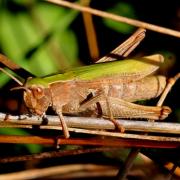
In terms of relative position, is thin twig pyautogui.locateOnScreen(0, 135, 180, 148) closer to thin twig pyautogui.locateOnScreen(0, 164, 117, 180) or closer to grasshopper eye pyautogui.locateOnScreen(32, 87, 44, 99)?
grasshopper eye pyautogui.locateOnScreen(32, 87, 44, 99)

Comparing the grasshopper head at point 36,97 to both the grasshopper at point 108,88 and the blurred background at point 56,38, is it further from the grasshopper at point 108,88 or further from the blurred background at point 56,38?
the blurred background at point 56,38

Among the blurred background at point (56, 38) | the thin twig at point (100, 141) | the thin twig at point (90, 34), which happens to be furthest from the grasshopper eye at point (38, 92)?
the thin twig at point (90, 34)

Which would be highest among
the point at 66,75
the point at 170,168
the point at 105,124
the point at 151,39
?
the point at 151,39

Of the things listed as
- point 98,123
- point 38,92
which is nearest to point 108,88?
point 38,92

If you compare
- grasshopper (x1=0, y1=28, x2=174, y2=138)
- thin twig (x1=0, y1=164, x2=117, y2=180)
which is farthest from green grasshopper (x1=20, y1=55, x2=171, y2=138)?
thin twig (x1=0, y1=164, x2=117, y2=180)

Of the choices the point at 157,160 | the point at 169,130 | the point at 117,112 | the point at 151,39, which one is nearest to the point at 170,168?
the point at 157,160

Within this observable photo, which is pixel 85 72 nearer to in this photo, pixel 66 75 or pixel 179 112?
pixel 66 75
